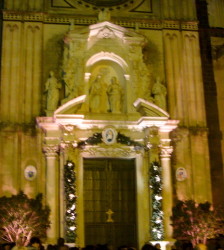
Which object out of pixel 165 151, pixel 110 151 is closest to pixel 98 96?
pixel 110 151

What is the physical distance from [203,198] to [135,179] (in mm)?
2772

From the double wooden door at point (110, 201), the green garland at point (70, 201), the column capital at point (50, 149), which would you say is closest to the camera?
the green garland at point (70, 201)

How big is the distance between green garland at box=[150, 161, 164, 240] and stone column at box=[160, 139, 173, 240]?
0.24m

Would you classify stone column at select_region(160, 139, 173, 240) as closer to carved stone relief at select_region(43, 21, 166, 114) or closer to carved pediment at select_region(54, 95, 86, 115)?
carved stone relief at select_region(43, 21, 166, 114)

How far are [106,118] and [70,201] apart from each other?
3539 millimetres

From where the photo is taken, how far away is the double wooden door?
774 inches

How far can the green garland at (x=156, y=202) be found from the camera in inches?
743

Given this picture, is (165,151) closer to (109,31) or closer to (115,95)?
(115,95)

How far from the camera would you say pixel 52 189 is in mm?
18812

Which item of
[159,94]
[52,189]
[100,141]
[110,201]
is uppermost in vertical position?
[159,94]

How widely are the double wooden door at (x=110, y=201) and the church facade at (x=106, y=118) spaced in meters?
0.04

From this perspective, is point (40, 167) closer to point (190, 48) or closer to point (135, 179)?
point (135, 179)

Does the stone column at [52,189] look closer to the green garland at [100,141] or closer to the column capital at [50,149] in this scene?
the column capital at [50,149]

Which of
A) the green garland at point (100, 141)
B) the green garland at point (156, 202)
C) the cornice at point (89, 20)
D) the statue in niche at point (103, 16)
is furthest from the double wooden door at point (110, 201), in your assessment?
the cornice at point (89, 20)
